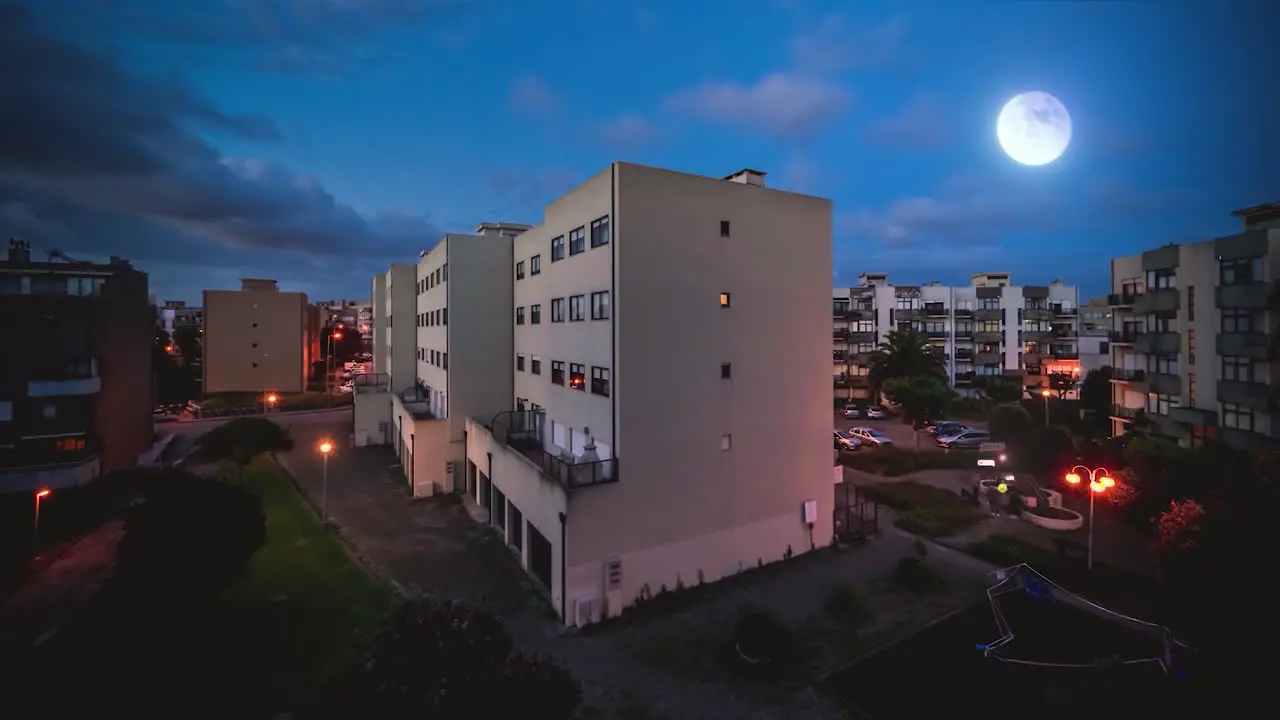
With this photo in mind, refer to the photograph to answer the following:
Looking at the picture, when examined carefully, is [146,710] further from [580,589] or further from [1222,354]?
[1222,354]

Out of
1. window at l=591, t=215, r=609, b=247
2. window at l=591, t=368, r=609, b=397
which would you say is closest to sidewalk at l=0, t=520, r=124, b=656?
window at l=591, t=368, r=609, b=397

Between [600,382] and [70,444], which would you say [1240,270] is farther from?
[70,444]

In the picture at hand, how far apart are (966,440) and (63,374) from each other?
53701 mm

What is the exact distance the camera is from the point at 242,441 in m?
40.3

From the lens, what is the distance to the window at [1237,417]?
28.2 meters

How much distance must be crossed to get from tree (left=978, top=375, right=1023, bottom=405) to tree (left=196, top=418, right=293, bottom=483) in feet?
207

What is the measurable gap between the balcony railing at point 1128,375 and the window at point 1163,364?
0.53 m

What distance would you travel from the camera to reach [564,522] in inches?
627

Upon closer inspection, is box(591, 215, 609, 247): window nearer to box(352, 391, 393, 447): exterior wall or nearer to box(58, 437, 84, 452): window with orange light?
box(352, 391, 393, 447): exterior wall

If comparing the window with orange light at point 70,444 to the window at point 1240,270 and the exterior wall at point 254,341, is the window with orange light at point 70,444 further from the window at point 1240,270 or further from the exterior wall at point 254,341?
the window at point 1240,270

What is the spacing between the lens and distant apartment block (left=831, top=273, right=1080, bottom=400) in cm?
6688

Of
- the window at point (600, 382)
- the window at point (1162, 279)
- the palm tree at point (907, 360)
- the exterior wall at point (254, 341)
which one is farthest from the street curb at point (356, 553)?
the exterior wall at point (254, 341)

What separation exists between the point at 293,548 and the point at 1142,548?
3066 cm

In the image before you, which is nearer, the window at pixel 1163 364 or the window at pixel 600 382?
the window at pixel 600 382
